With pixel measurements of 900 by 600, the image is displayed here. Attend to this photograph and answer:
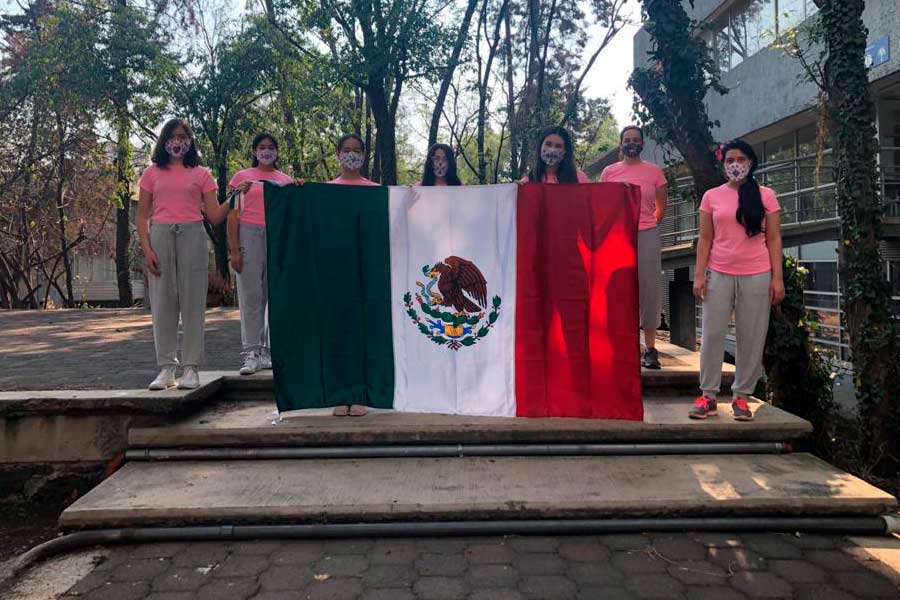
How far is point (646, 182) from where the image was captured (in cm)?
480

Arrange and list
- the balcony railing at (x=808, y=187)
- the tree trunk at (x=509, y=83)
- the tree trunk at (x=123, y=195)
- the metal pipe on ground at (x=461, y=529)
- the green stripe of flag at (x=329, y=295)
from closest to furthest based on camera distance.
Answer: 1. the metal pipe on ground at (x=461, y=529)
2. the green stripe of flag at (x=329, y=295)
3. the balcony railing at (x=808, y=187)
4. the tree trunk at (x=123, y=195)
5. the tree trunk at (x=509, y=83)

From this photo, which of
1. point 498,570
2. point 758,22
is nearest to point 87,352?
point 498,570

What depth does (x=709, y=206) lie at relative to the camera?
4.12 m

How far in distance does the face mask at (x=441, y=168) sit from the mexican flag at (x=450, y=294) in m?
0.55

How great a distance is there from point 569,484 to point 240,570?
173 cm

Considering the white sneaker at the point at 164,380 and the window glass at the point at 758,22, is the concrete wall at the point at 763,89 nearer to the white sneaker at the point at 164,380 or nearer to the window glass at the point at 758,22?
the window glass at the point at 758,22

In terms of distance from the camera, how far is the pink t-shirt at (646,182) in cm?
476

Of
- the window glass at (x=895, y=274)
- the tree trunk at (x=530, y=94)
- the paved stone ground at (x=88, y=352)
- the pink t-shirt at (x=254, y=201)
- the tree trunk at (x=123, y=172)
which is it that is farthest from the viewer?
the tree trunk at (x=530, y=94)

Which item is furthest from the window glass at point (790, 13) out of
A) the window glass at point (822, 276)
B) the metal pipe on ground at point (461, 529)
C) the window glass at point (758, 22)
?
the metal pipe on ground at point (461, 529)

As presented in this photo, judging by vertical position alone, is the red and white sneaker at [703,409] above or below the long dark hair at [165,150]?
below

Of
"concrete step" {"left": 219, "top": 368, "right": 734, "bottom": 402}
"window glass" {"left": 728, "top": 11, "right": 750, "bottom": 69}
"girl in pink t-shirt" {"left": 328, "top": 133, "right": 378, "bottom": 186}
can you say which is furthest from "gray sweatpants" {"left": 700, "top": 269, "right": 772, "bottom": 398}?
"window glass" {"left": 728, "top": 11, "right": 750, "bottom": 69}

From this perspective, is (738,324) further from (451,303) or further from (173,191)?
(173,191)

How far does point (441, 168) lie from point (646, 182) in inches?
61.0

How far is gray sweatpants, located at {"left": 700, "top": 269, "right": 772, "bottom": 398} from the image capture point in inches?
158
